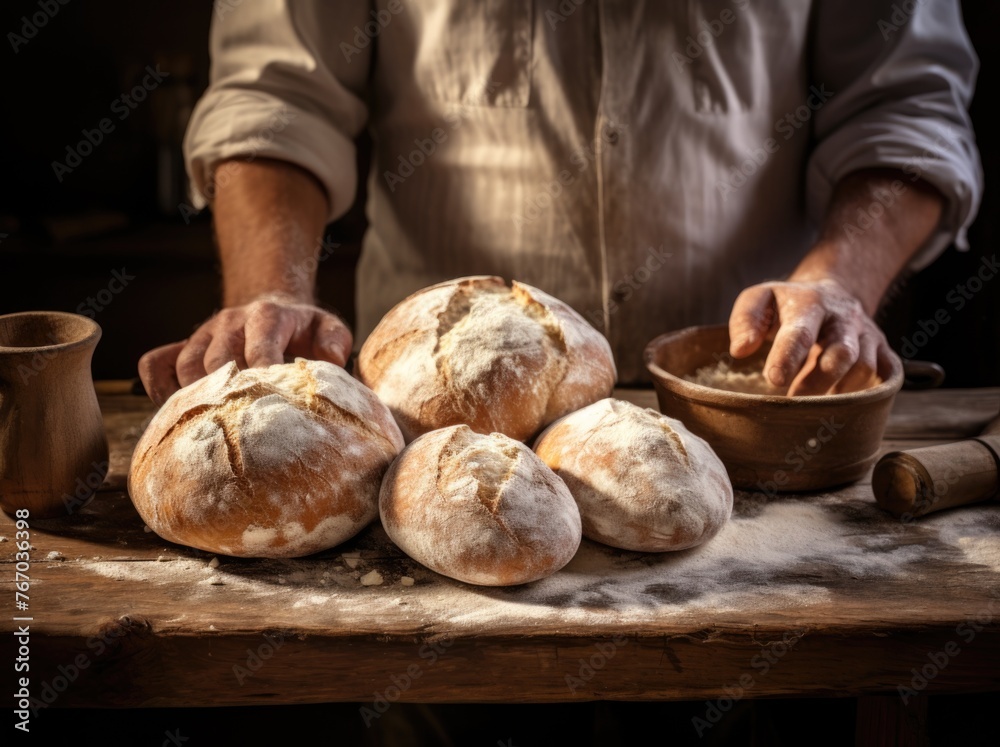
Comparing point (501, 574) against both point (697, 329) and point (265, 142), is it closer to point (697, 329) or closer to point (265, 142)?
point (697, 329)

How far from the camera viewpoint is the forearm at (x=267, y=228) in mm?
1842

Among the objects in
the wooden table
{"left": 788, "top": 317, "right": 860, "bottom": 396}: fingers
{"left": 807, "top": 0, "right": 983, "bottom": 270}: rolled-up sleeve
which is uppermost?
{"left": 807, "top": 0, "right": 983, "bottom": 270}: rolled-up sleeve

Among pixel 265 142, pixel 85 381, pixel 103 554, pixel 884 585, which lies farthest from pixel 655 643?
pixel 265 142

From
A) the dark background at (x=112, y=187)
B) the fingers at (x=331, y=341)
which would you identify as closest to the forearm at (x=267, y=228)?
the fingers at (x=331, y=341)

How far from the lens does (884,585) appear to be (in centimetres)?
120

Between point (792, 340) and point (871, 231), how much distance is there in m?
0.66

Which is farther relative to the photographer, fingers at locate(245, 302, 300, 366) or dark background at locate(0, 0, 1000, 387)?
dark background at locate(0, 0, 1000, 387)

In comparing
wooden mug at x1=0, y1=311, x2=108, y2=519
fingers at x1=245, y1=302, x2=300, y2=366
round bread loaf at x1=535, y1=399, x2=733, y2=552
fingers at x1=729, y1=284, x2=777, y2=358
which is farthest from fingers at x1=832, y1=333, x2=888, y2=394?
wooden mug at x1=0, y1=311, x2=108, y2=519

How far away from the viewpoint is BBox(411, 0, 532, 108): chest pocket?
6.68 feet

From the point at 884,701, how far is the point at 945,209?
4.28ft

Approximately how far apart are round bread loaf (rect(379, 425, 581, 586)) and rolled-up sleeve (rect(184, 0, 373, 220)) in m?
1.12

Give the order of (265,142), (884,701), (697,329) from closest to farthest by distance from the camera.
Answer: (884,701), (697,329), (265,142)

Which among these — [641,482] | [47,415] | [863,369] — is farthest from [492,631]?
[863,369]

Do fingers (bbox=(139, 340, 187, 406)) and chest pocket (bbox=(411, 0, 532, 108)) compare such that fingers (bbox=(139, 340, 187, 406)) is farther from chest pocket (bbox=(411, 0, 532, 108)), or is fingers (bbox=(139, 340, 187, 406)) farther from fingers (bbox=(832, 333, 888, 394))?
fingers (bbox=(832, 333, 888, 394))
